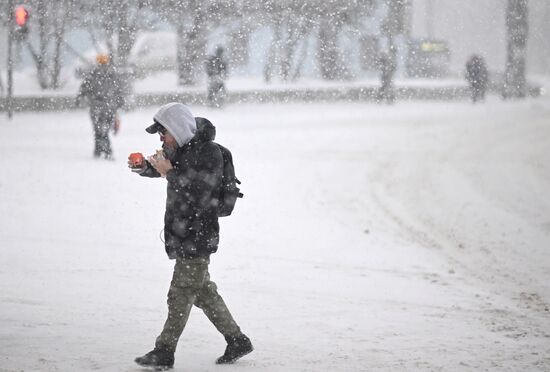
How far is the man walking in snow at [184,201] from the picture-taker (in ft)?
16.3

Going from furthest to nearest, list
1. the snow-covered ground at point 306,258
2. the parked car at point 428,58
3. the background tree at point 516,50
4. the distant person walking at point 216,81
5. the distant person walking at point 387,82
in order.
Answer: the parked car at point 428,58 → the background tree at point 516,50 → the distant person walking at point 387,82 → the distant person walking at point 216,81 → the snow-covered ground at point 306,258

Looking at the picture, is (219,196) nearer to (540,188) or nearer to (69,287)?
(69,287)

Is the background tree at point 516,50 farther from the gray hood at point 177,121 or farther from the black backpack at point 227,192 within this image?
the gray hood at point 177,121

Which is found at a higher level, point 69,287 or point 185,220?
point 185,220

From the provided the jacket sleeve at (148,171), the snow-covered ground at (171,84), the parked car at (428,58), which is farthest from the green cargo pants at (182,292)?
the parked car at (428,58)

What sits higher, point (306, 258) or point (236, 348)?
point (236, 348)

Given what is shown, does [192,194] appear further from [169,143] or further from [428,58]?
[428,58]

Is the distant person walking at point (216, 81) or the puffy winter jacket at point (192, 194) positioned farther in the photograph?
the distant person walking at point (216, 81)

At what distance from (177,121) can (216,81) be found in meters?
19.8

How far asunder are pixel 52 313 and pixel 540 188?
32.3ft

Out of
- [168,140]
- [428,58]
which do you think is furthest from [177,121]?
[428,58]

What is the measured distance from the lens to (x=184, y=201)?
16.4 feet

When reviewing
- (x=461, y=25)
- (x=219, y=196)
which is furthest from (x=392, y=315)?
(x=461, y=25)

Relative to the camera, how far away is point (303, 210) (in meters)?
11.9
